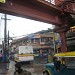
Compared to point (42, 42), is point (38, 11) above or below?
above

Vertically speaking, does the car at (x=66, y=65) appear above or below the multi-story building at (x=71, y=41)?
below

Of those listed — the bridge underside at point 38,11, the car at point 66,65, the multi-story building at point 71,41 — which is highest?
the bridge underside at point 38,11

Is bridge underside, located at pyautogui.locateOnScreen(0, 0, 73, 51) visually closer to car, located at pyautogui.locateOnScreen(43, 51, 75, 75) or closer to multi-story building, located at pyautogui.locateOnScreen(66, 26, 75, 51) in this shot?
car, located at pyautogui.locateOnScreen(43, 51, 75, 75)

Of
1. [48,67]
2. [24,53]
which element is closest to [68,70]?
[48,67]

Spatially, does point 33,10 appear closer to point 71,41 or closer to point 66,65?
point 66,65

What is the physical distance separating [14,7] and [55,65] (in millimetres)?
5096

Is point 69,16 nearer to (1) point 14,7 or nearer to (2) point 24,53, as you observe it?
(1) point 14,7

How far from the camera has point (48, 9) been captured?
22.5m

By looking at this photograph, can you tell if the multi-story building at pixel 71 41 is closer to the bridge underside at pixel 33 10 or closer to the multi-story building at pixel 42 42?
the bridge underside at pixel 33 10

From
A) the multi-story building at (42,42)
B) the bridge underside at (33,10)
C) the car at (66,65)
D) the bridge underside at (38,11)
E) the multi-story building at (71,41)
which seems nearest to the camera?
the car at (66,65)

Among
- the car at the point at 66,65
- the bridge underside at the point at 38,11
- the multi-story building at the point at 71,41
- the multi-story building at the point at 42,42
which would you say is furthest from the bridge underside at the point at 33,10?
the multi-story building at the point at 42,42

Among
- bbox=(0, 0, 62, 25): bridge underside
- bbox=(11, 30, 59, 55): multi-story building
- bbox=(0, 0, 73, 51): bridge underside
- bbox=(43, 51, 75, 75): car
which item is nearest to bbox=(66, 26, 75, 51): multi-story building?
bbox=(0, 0, 73, 51): bridge underside

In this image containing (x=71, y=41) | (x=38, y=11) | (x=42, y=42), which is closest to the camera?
(x=38, y=11)

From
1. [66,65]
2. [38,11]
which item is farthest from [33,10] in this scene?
[66,65]
